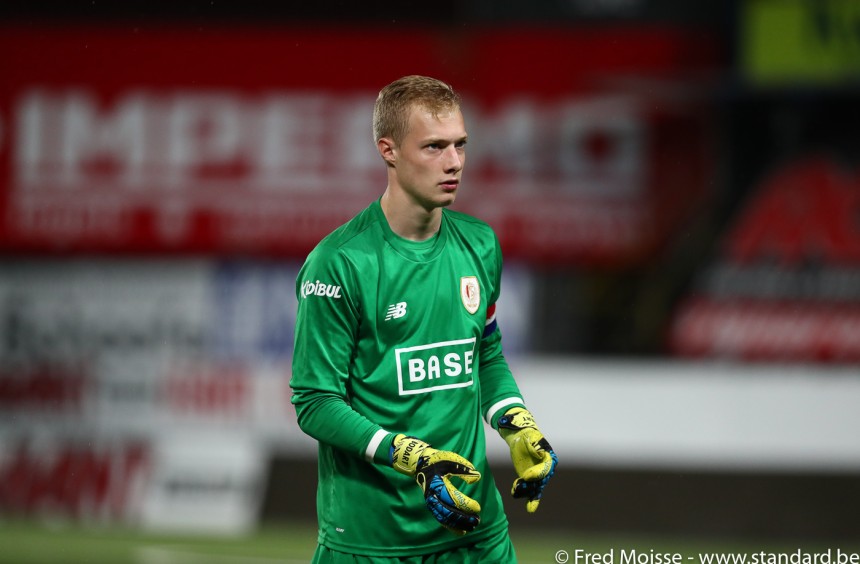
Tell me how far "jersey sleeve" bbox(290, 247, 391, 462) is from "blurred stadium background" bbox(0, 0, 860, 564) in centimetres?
553

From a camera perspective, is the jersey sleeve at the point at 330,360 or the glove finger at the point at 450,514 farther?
the jersey sleeve at the point at 330,360

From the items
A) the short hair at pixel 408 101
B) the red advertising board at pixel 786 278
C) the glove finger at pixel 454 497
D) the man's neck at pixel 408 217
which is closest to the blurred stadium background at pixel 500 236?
the red advertising board at pixel 786 278

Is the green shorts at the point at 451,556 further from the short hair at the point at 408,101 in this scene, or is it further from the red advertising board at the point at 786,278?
the red advertising board at the point at 786,278

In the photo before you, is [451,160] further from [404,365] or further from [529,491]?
[529,491]

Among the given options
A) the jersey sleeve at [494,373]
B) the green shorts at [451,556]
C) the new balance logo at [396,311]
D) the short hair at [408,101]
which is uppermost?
the short hair at [408,101]

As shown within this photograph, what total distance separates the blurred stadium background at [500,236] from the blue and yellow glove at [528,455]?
5.26 meters

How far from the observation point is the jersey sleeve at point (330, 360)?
3.20 m

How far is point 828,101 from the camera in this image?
30.0ft

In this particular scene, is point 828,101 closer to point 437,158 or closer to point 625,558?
point 625,558

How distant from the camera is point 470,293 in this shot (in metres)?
3.49

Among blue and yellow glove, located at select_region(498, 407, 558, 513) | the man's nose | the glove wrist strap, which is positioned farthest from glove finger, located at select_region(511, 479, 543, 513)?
the man's nose

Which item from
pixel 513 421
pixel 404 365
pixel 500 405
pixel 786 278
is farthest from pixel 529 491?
pixel 786 278

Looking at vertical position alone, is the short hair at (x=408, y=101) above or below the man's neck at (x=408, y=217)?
above

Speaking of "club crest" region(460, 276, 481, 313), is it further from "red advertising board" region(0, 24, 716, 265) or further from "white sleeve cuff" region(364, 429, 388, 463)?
"red advertising board" region(0, 24, 716, 265)
